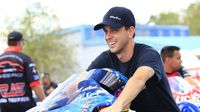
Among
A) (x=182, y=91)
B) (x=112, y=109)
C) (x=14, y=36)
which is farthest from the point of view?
(x=14, y=36)

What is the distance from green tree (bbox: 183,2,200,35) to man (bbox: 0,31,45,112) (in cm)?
6921

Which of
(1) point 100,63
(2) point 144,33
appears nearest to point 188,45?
(2) point 144,33

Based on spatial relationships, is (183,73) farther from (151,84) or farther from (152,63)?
(152,63)

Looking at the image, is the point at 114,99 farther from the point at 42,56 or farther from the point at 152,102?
the point at 42,56

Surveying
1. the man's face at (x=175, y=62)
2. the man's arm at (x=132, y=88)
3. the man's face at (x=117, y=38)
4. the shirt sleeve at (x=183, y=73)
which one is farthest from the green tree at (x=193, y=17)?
the man's arm at (x=132, y=88)

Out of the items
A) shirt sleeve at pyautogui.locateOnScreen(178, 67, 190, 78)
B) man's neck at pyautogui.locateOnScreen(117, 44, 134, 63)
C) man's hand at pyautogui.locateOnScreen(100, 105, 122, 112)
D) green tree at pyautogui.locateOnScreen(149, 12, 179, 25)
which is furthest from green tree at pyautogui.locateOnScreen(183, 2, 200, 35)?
man's hand at pyautogui.locateOnScreen(100, 105, 122, 112)

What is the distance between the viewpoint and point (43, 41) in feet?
137

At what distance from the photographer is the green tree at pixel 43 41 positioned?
41281 mm

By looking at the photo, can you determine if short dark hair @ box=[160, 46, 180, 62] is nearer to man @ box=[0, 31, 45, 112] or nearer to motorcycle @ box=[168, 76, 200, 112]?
motorcycle @ box=[168, 76, 200, 112]

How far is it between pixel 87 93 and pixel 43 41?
126 feet

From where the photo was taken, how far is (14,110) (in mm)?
7137

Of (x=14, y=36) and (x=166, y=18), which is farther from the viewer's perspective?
(x=166, y=18)

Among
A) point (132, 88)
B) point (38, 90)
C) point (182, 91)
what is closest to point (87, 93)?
point (132, 88)

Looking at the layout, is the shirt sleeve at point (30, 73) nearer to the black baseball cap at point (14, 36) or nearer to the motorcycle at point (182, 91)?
the black baseball cap at point (14, 36)
